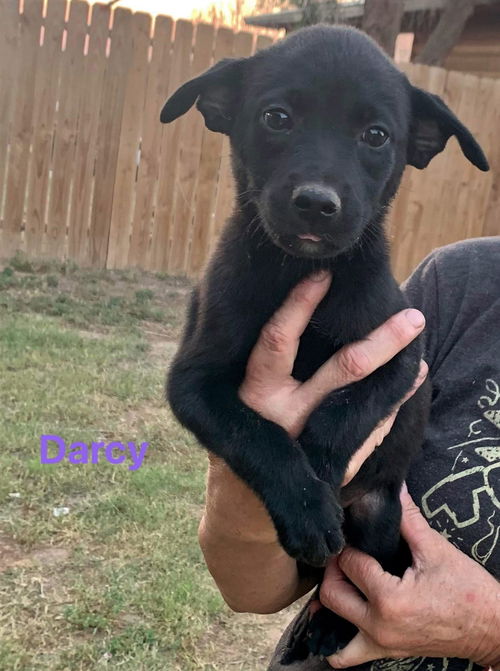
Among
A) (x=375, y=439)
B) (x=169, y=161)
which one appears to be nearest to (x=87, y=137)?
(x=169, y=161)

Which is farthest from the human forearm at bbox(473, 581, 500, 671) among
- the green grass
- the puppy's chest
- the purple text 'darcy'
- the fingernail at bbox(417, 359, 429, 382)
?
the purple text 'darcy'

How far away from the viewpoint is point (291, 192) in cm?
163

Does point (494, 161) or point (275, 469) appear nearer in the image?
point (275, 469)

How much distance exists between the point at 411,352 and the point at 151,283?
533 cm

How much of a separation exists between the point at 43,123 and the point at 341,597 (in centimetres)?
575

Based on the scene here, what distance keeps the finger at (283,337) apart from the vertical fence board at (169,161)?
5.49 meters

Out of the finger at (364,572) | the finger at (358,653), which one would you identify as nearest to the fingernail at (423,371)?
the finger at (364,572)

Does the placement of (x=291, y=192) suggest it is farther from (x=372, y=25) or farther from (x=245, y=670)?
(x=372, y=25)

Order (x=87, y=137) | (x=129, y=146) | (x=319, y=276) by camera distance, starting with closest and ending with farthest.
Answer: (x=319, y=276) → (x=87, y=137) → (x=129, y=146)

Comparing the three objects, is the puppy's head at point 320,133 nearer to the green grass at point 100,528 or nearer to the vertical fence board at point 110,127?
the green grass at point 100,528

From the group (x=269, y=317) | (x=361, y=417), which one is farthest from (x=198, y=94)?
(x=361, y=417)

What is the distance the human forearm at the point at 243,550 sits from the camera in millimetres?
1696

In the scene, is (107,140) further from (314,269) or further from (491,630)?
(491,630)

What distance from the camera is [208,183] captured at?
7152 millimetres
